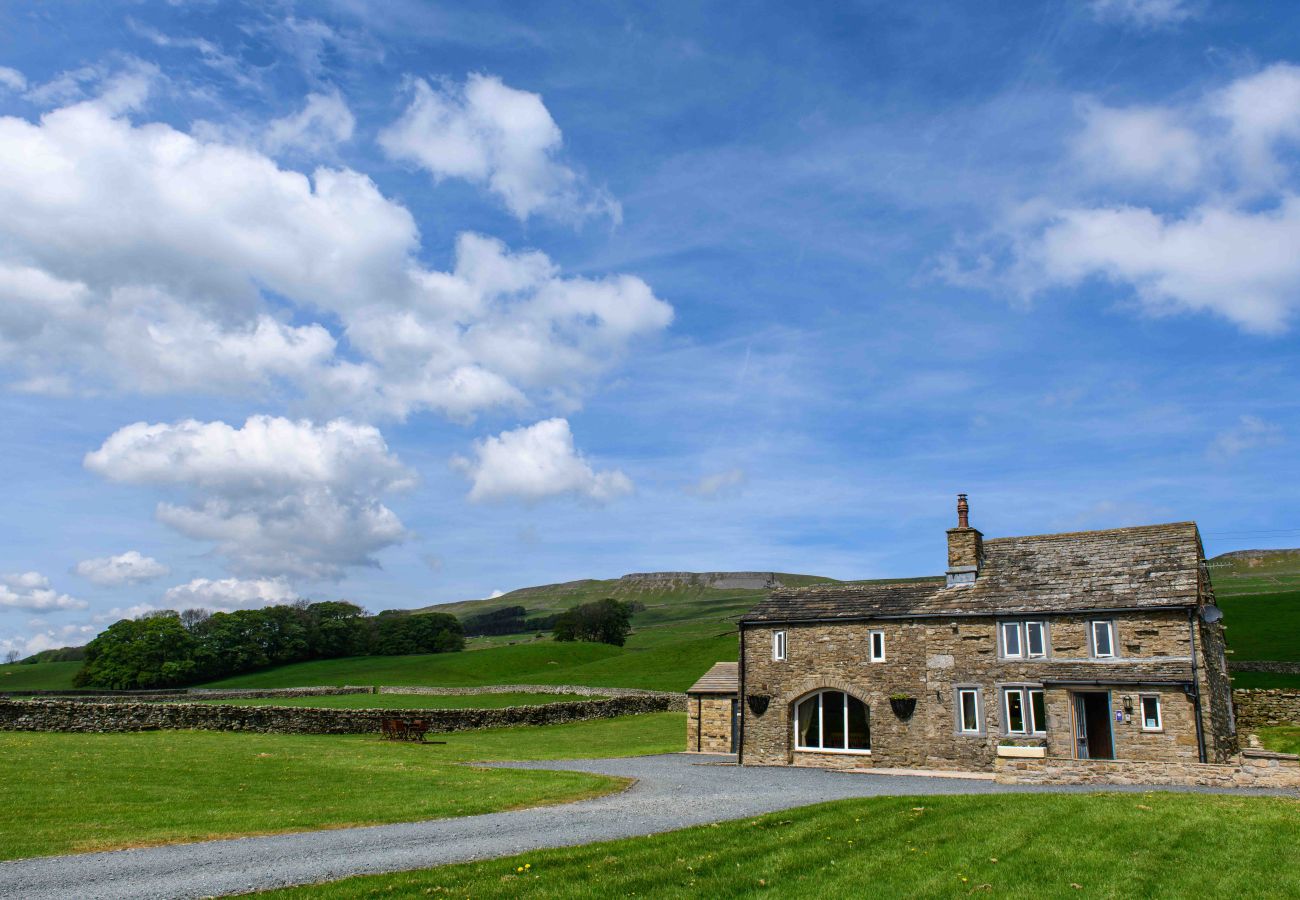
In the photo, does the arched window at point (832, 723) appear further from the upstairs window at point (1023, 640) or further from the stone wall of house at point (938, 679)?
the upstairs window at point (1023, 640)

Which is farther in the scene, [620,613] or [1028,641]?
[620,613]

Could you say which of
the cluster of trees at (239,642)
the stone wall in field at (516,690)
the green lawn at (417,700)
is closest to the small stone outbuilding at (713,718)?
the green lawn at (417,700)

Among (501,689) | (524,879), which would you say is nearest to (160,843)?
(524,879)

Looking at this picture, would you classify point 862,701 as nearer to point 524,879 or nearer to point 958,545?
point 958,545

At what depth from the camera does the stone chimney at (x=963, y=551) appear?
34.7m

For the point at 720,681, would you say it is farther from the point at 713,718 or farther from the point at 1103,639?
the point at 1103,639

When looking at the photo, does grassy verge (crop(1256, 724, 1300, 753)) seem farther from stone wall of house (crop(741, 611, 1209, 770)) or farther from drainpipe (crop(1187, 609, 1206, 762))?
stone wall of house (crop(741, 611, 1209, 770))

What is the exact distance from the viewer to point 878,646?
34094 millimetres

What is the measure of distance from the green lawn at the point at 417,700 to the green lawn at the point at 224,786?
2822 centimetres

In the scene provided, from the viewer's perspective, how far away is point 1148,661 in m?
28.8

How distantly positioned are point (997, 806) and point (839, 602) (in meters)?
18.3

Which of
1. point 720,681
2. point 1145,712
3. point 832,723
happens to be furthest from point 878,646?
point 720,681

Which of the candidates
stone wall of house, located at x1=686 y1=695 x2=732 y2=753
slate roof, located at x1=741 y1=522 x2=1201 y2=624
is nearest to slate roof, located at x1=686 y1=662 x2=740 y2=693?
stone wall of house, located at x1=686 y1=695 x2=732 y2=753

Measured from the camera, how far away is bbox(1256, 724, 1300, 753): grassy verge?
3216 centimetres
